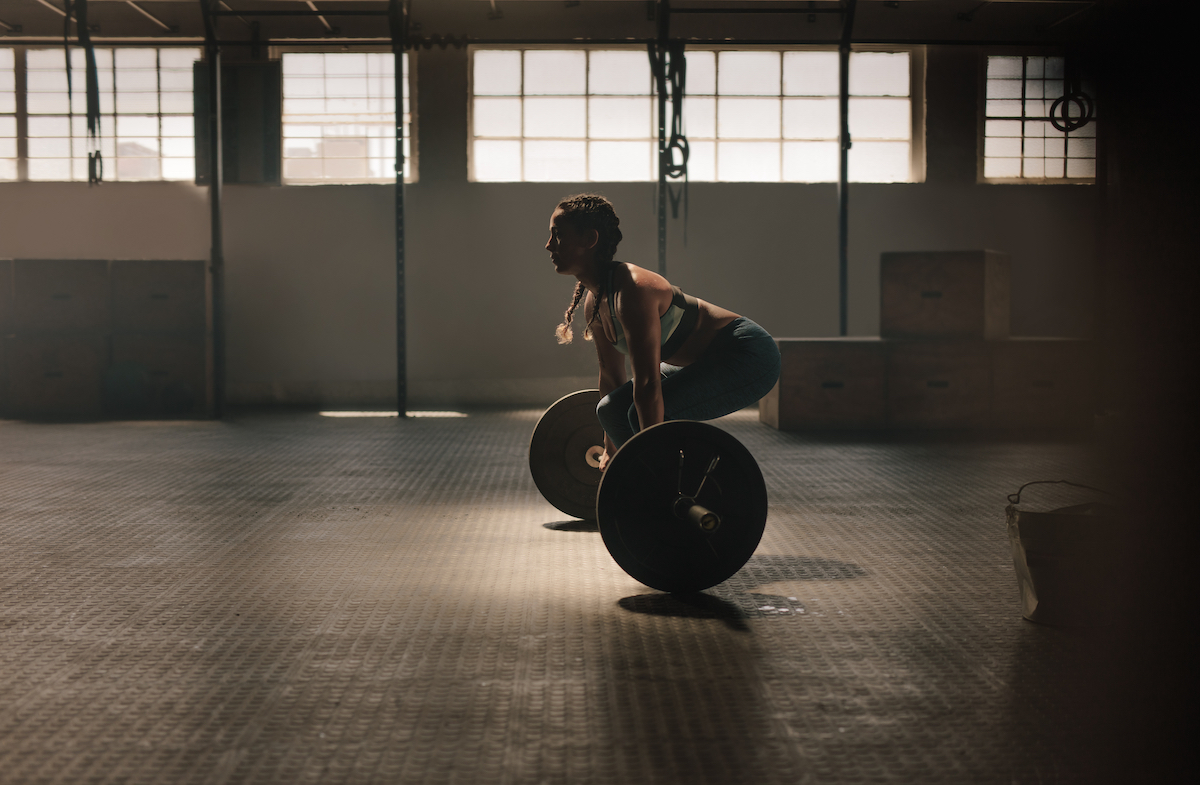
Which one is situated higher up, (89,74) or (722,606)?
(89,74)

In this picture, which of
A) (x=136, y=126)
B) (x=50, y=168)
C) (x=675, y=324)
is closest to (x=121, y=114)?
(x=136, y=126)

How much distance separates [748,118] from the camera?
8.42 m

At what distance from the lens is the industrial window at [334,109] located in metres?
8.28

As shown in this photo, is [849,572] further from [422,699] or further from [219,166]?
[219,166]

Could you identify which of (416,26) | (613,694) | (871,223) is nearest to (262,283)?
(416,26)

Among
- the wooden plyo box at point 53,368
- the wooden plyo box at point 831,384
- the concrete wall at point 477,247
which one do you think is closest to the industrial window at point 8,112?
the concrete wall at point 477,247

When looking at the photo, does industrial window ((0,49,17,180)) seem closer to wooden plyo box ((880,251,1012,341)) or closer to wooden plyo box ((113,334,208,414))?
wooden plyo box ((113,334,208,414))

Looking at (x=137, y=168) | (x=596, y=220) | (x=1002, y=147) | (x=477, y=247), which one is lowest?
(x=596, y=220)

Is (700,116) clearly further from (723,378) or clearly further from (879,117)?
(723,378)

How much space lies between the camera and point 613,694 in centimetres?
173

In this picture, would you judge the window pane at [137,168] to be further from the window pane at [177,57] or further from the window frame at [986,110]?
the window frame at [986,110]

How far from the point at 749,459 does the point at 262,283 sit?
7.01m

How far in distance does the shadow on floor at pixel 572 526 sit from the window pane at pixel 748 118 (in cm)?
592

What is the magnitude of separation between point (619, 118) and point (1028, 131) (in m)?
3.73
